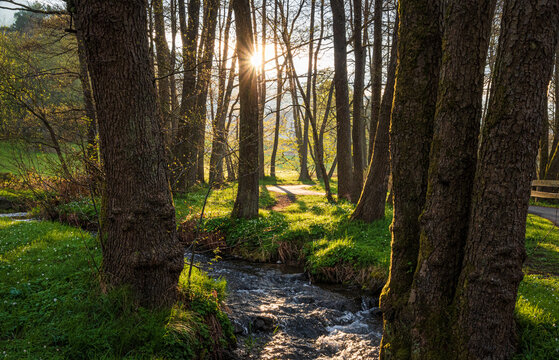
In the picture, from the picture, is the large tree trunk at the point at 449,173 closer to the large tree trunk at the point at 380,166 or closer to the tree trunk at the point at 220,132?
the tree trunk at the point at 220,132

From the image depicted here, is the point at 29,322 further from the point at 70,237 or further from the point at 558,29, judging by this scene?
the point at 558,29

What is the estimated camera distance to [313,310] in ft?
18.0

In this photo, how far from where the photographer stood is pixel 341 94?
11.3 meters

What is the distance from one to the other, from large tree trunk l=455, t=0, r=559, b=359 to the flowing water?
1.90m

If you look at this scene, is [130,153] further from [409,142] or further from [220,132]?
[220,132]

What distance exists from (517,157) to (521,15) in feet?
3.59

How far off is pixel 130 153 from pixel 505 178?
143 inches

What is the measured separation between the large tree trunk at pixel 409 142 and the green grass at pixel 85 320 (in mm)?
2194

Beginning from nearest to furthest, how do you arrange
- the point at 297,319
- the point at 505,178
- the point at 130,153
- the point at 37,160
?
the point at 505,178 → the point at 130,153 → the point at 297,319 → the point at 37,160

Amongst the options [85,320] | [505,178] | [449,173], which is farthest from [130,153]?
[505,178]

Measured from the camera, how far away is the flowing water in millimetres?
4316

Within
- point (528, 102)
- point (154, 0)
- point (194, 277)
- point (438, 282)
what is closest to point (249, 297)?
point (194, 277)

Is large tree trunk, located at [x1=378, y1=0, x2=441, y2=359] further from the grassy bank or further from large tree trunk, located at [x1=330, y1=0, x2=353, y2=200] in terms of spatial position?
large tree trunk, located at [x1=330, y1=0, x2=353, y2=200]

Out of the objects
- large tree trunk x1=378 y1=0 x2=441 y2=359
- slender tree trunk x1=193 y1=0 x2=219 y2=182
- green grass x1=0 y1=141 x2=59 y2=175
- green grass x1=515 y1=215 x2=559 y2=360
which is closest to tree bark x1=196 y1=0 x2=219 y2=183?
slender tree trunk x1=193 y1=0 x2=219 y2=182
